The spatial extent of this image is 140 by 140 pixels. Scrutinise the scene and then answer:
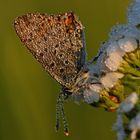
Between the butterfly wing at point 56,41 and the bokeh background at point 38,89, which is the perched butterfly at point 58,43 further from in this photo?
the bokeh background at point 38,89

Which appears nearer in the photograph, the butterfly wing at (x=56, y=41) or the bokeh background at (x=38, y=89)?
the butterfly wing at (x=56, y=41)

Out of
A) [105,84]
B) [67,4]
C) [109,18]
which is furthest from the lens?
[67,4]

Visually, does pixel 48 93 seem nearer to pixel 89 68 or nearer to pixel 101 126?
pixel 101 126

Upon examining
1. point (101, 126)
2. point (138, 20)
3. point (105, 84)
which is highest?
point (138, 20)

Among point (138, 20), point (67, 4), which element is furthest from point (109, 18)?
point (138, 20)

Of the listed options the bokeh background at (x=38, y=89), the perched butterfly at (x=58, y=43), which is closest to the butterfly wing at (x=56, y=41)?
the perched butterfly at (x=58, y=43)
